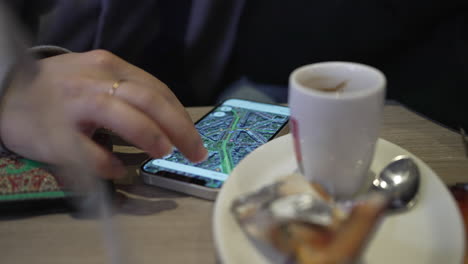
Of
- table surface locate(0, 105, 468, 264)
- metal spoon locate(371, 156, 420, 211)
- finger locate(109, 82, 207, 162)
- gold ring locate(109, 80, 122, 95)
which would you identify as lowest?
table surface locate(0, 105, 468, 264)

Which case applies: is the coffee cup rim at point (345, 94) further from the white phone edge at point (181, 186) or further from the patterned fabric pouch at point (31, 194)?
the patterned fabric pouch at point (31, 194)

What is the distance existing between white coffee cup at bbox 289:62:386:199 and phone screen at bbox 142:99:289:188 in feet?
0.38

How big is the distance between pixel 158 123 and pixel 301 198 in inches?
8.2

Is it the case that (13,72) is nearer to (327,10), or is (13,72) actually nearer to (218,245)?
(218,245)

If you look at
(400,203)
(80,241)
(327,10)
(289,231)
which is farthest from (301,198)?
(327,10)

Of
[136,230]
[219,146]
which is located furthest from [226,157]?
[136,230]

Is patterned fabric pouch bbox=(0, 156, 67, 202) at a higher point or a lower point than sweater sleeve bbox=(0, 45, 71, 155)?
lower

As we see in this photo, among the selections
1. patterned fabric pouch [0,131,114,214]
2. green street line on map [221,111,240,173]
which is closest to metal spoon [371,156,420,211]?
green street line on map [221,111,240,173]

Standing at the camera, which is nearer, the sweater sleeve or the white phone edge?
the sweater sleeve

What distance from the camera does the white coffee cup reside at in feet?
1.16

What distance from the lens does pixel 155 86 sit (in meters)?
0.50

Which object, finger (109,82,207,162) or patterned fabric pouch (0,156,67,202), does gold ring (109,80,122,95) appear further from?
patterned fabric pouch (0,156,67,202)

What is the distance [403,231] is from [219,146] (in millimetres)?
254

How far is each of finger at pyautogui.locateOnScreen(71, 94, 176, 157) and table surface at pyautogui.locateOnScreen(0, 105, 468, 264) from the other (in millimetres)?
80
